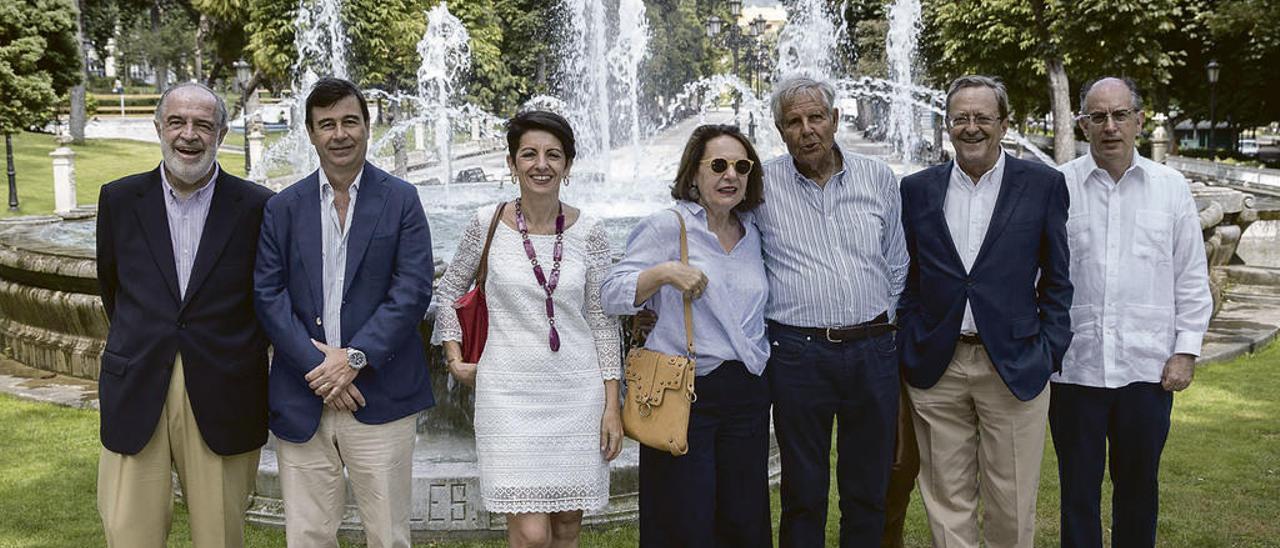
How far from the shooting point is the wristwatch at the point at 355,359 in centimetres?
355

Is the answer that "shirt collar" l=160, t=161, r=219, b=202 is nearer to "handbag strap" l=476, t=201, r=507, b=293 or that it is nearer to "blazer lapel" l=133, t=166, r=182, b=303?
"blazer lapel" l=133, t=166, r=182, b=303

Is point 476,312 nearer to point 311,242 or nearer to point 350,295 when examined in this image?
point 350,295

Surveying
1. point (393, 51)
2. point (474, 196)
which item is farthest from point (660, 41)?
point (474, 196)

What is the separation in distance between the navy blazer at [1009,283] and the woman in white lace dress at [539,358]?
1175mm

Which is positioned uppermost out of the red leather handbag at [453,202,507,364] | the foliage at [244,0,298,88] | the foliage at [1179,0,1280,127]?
the foliage at [244,0,298,88]

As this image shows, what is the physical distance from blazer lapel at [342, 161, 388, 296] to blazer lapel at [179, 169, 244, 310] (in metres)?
0.39

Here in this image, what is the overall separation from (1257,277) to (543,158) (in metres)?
12.1

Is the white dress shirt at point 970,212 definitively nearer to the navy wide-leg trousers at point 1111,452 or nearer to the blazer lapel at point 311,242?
the navy wide-leg trousers at point 1111,452

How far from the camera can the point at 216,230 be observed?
3.64 meters

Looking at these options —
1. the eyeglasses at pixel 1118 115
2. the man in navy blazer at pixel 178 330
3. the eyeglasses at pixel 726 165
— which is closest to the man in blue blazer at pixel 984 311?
the eyeglasses at pixel 1118 115

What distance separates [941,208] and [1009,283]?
346mm

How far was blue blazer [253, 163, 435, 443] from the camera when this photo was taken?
358 cm

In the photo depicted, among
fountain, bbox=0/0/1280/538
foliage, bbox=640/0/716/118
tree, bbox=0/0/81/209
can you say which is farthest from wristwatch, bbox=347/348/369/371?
foliage, bbox=640/0/716/118

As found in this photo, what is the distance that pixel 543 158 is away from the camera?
11.7 feet
